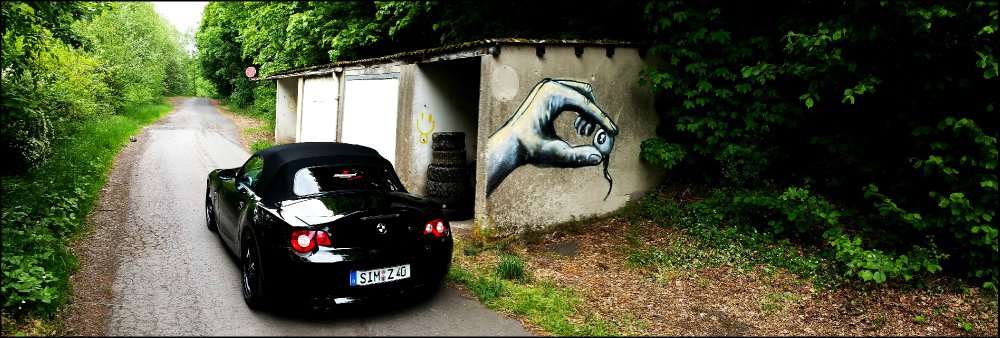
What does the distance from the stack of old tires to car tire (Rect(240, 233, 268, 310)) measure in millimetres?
3854

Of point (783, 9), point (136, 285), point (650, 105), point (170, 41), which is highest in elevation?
point (170, 41)

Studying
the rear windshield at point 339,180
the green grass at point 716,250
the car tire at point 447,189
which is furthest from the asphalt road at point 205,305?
the car tire at point 447,189

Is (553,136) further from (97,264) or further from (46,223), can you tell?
(46,223)

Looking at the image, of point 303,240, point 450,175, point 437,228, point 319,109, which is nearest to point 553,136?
point 450,175

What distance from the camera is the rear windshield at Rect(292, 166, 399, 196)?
5.56 metres

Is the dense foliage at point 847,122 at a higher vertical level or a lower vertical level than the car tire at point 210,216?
higher

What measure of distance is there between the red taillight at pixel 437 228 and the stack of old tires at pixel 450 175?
3.53 m

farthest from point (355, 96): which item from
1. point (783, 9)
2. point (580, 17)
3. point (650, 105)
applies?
point (783, 9)

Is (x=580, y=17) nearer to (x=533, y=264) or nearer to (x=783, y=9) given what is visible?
(x=783, y=9)

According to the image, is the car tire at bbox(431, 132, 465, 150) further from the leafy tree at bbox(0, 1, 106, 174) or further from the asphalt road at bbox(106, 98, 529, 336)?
the leafy tree at bbox(0, 1, 106, 174)

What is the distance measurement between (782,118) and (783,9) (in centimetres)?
155

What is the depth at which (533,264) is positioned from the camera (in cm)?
681

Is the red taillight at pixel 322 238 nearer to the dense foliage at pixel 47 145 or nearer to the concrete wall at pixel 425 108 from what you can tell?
the dense foliage at pixel 47 145

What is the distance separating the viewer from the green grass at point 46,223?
5.04 meters
